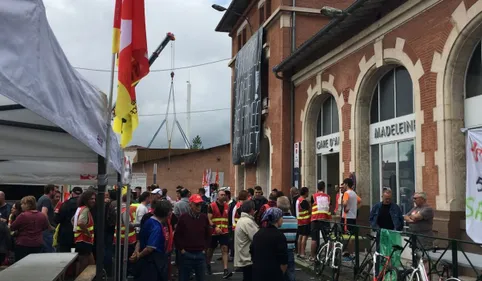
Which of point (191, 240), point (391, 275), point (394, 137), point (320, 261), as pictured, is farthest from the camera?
point (394, 137)

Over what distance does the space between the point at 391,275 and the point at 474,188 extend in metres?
2.16

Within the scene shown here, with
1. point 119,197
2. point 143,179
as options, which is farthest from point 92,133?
point 143,179

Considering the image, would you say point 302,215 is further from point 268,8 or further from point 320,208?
point 268,8

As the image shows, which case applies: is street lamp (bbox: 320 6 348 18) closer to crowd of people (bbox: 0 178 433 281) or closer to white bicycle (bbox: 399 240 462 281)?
crowd of people (bbox: 0 178 433 281)

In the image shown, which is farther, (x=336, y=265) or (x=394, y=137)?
(x=394, y=137)

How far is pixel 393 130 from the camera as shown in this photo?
1297 cm

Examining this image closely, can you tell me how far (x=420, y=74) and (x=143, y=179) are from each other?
20381 millimetres

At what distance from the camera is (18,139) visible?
186 inches

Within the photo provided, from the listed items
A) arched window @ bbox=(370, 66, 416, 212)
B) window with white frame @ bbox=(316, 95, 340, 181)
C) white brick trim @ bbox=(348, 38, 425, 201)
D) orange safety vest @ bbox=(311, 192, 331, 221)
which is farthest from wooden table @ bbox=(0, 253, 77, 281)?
window with white frame @ bbox=(316, 95, 340, 181)

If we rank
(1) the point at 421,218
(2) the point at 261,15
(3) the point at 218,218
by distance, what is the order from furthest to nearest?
(2) the point at 261,15 → (3) the point at 218,218 → (1) the point at 421,218

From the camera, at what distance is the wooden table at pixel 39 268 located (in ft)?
16.9

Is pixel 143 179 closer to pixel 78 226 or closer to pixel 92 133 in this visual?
pixel 78 226

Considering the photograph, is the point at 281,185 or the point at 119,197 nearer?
the point at 119,197

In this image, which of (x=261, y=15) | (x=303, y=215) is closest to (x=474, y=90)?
(x=303, y=215)
